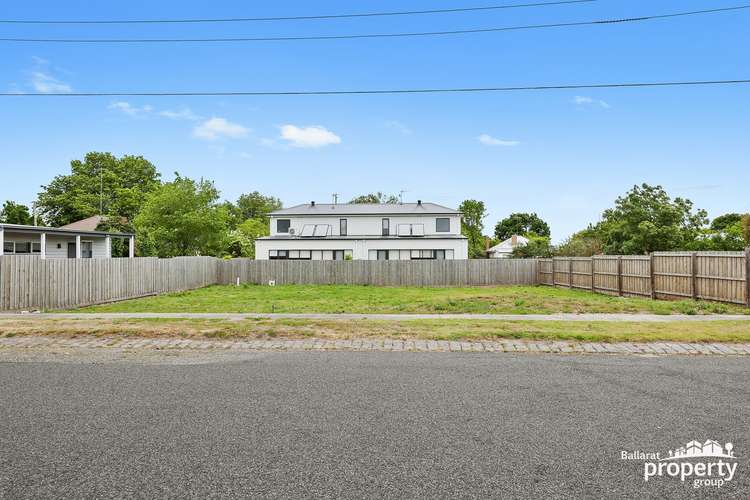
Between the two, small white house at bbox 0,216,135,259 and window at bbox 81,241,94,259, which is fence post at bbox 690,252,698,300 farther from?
window at bbox 81,241,94,259

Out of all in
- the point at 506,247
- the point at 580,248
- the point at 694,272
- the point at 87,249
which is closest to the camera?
the point at 694,272

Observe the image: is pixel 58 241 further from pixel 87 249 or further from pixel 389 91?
pixel 389 91

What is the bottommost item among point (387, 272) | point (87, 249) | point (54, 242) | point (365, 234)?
point (387, 272)

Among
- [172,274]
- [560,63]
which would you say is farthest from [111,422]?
[172,274]

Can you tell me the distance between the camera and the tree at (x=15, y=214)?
217 ft

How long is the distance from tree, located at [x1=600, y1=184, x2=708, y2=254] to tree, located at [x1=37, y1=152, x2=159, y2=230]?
48708 millimetres

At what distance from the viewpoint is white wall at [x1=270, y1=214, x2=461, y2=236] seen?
4519cm

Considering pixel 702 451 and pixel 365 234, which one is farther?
pixel 365 234

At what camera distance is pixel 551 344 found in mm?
9133

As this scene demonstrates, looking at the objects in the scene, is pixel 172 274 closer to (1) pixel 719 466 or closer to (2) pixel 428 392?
(2) pixel 428 392

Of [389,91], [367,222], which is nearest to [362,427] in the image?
[389,91]

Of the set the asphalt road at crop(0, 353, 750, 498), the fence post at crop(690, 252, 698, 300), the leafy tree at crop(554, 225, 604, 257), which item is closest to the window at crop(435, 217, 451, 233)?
the leafy tree at crop(554, 225, 604, 257)

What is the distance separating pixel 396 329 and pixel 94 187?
215ft

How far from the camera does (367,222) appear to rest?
45.6 meters
